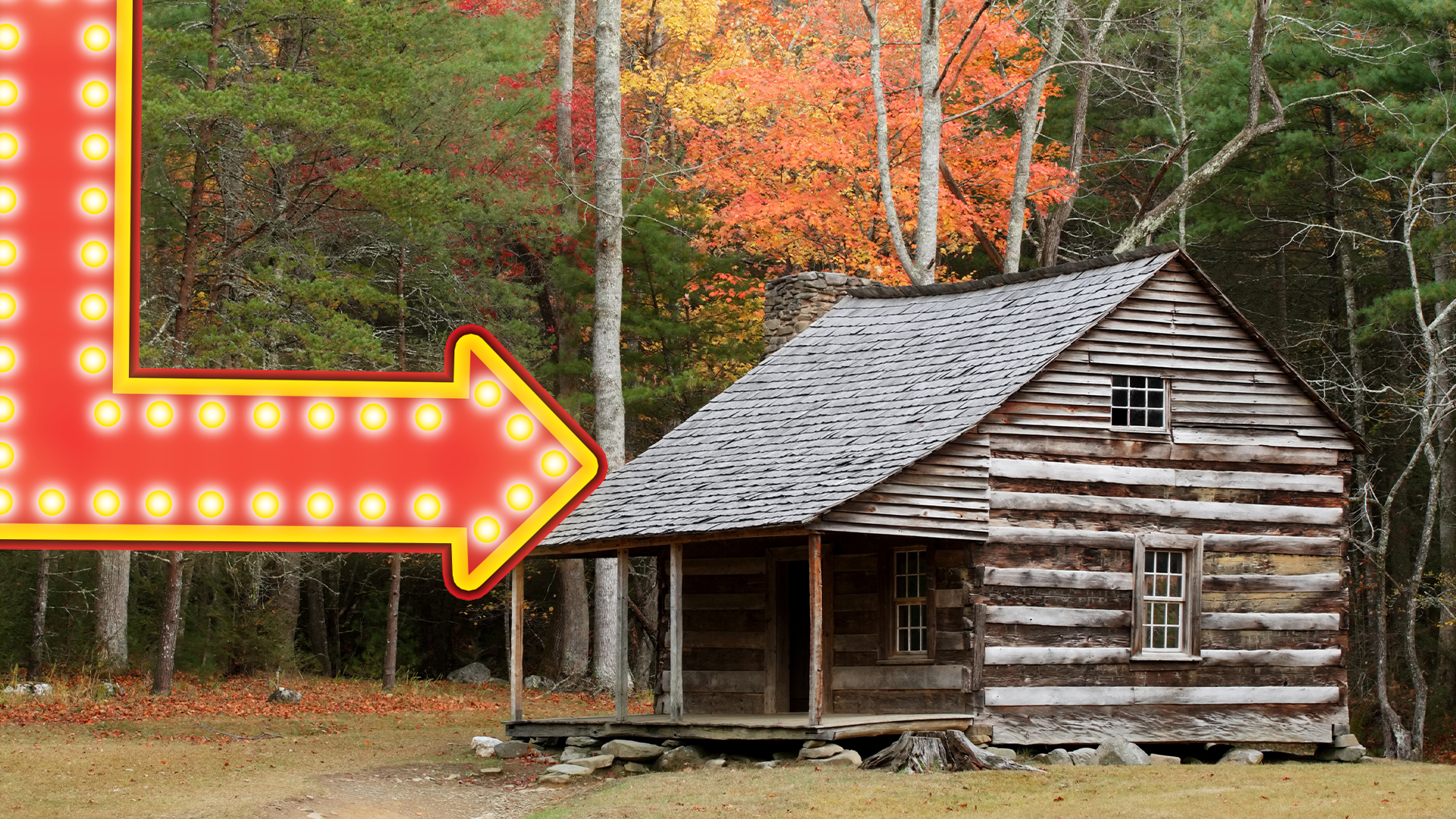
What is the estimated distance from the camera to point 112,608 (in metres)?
25.2

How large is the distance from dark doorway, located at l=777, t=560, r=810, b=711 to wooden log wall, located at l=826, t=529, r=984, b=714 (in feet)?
2.83

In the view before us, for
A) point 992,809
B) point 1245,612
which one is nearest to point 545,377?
point 1245,612

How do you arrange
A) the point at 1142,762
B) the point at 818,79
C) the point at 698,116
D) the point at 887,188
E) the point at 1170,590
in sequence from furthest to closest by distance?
the point at 698,116 → the point at 818,79 → the point at 887,188 → the point at 1170,590 → the point at 1142,762

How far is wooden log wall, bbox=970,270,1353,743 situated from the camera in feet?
54.5

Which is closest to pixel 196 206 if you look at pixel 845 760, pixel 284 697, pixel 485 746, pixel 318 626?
pixel 284 697

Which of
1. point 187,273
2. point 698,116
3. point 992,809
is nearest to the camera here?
point 992,809

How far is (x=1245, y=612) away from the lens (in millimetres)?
17688

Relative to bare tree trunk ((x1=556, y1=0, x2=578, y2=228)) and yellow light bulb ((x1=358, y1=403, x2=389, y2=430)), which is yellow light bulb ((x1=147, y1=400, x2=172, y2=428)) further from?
bare tree trunk ((x1=556, y1=0, x2=578, y2=228))

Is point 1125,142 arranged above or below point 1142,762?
above

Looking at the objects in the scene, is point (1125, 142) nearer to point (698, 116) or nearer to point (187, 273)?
point (698, 116)

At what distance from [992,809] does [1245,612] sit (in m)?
6.46

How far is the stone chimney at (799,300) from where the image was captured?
73.4 feet

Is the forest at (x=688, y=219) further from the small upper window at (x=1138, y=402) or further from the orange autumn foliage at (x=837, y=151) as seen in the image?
the small upper window at (x=1138, y=402)

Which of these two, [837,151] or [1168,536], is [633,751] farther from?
[837,151]
